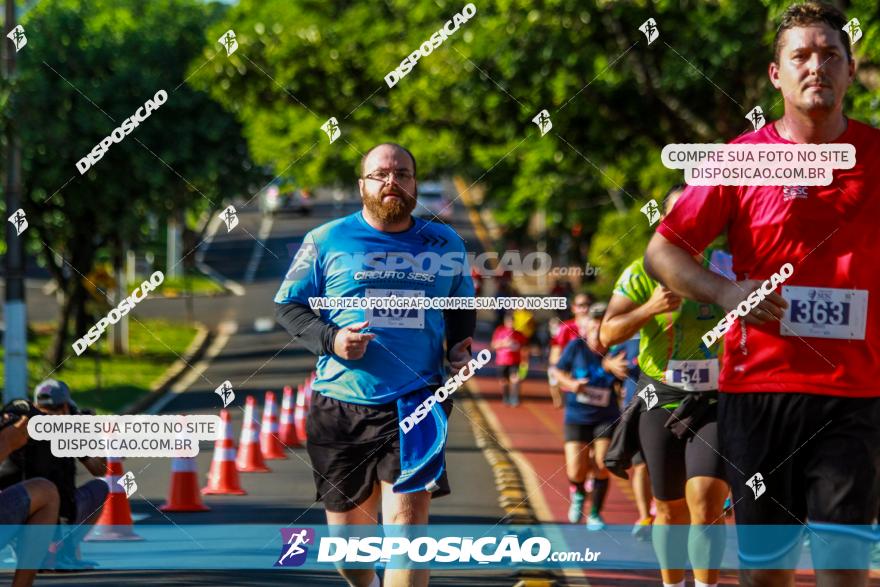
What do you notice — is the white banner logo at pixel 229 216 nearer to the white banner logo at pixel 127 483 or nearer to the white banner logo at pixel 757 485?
the white banner logo at pixel 127 483

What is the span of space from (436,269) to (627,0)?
14.7 meters

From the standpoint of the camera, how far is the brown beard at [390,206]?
24.1 feet

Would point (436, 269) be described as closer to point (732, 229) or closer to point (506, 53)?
point (732, 229)

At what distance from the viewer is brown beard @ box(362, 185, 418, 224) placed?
24.1ft

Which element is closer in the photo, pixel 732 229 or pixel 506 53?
pixel 732 229

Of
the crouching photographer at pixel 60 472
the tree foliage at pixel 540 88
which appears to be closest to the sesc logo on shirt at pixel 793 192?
the crouching photographer at pixel 60 472

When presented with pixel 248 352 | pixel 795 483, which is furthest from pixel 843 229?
pixel 248 352

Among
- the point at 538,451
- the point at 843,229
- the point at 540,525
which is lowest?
the point at 843,229

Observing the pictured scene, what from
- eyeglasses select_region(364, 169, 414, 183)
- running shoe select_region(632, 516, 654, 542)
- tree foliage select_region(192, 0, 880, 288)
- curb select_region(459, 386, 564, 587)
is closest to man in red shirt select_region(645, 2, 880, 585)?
eyeglasses select_region(364, 169, 414, 183)

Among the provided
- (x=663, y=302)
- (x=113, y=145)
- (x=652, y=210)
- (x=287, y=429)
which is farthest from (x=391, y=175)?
(x=113, y=145)

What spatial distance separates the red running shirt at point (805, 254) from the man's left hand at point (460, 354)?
2095mm

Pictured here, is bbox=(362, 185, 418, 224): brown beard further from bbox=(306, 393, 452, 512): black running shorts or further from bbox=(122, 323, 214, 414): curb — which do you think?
bbox=(122, 323, 214, 414): curb

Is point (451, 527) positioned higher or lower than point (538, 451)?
lower

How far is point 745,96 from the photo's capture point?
22.7 m
